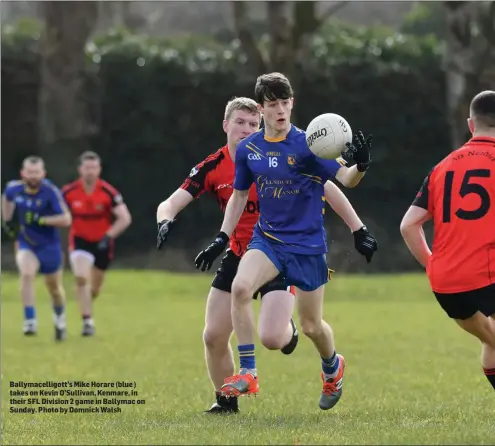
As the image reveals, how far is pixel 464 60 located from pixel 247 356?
1971 centimetres

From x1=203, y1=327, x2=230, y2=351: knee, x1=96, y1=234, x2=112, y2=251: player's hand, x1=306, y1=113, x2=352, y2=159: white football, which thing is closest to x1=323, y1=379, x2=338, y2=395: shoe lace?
x1=203, y1=327, x2=230, y2=351: knee

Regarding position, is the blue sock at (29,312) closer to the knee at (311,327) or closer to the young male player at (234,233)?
the young male player at (234,233)

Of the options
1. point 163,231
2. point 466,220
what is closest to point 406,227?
point 466,220

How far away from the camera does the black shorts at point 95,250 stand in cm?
1683

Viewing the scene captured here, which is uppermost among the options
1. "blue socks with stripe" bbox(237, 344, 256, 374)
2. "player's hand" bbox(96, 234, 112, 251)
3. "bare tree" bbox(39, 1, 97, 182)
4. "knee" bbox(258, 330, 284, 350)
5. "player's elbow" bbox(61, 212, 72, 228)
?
"bare tree" bbox(39, 1, 97, 182)

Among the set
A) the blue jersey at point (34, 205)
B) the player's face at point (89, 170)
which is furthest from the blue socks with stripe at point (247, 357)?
the player's face at point (89, 170)

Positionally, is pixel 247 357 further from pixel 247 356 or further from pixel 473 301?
pixel 473 301

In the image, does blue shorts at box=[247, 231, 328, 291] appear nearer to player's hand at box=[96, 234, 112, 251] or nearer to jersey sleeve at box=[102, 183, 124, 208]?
player's hand at box=[96, 234, 112, 251]

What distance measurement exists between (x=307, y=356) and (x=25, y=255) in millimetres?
4736

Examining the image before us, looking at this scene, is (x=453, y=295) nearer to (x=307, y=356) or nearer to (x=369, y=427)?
(x=369, y=427)

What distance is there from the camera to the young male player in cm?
825

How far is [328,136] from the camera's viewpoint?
305 inches

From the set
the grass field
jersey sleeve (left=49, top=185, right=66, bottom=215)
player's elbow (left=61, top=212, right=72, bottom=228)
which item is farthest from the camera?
jersey sleeve (left=49, top=185, right=66, bottom=215)

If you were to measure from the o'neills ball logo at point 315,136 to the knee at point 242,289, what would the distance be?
1039 millimetres
